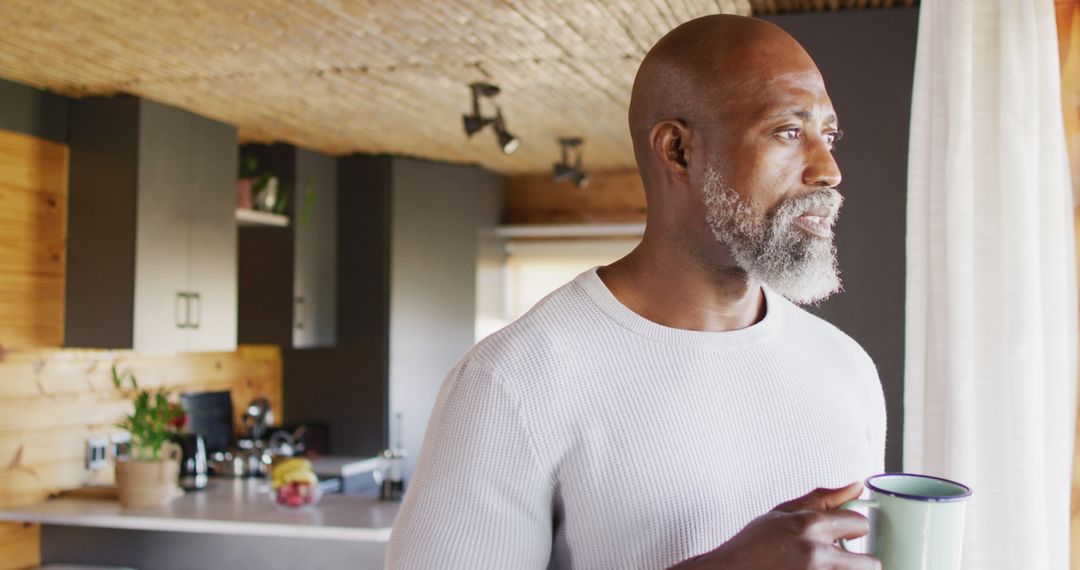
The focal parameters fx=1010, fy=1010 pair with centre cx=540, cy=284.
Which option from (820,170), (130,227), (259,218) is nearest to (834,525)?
(820,170)

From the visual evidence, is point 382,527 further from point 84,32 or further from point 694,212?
point 694,212

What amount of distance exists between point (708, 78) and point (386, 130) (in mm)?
3506

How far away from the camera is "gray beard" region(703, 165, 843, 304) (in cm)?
103

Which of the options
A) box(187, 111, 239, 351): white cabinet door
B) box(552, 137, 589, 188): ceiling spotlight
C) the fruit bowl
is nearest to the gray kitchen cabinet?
box(187, 111, 239, 351): white cabinet door

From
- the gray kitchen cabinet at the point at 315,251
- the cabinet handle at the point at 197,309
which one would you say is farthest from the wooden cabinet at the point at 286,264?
the cabinet handle at the point at 197,309

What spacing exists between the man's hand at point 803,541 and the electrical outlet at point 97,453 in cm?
353

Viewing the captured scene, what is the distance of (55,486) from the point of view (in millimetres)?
3688

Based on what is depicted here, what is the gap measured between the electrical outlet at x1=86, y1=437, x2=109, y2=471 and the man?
325cm

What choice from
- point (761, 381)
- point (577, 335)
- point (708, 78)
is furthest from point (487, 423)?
point (708, 78)

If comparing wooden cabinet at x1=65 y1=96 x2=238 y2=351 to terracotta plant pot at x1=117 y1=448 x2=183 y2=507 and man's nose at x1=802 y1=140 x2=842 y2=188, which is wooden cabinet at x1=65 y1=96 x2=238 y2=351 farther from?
man's nose at x1=802 y1=140 x2=842 y2=188

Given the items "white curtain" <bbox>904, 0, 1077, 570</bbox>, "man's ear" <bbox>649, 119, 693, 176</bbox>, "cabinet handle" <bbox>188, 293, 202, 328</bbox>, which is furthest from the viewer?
"cabinet handle" <bbox>188, 293, 202, 328</bbox>

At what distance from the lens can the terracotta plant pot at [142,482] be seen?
11.3 feet

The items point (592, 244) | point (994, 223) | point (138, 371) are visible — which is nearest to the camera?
point (994, 223)

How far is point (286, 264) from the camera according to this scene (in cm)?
477
